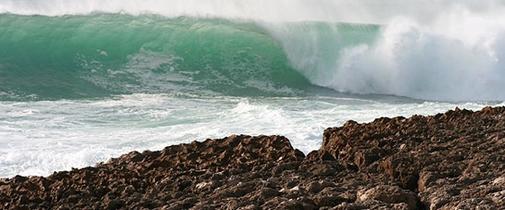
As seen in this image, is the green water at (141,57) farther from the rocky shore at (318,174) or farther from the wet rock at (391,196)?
the wet rock at (391,196)

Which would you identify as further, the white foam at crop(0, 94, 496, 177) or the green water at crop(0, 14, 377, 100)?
the green water at crop(0, 14, 377, 100)

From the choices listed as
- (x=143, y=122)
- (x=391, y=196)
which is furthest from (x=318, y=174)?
(x=143, y=122)

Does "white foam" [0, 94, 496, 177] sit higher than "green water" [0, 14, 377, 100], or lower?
lower

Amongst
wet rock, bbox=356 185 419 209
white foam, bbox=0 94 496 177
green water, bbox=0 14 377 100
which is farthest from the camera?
green water, bbox=0 14 377 100

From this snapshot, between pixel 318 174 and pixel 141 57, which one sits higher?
pixel 141 57

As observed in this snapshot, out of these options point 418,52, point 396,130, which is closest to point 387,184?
point 396,130

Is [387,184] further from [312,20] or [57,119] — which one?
[312,20]

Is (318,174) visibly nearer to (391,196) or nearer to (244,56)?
(391,196)

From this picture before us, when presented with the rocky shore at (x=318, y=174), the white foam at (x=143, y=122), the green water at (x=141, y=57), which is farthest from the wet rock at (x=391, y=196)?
the green water at (x=141, y=57)

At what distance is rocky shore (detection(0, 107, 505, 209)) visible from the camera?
4.08m

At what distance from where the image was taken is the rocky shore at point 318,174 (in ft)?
13.4

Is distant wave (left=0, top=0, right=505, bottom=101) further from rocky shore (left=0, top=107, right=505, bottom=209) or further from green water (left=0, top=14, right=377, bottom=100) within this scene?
rocky shore (left=0, top=107, right=505, bottom=209)

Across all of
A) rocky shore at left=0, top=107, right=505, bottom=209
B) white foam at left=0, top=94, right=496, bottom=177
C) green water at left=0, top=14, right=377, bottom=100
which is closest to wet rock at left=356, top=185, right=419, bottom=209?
rocky shore at left=0, top=107, right=505, bottom=209

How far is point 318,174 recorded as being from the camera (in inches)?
186
